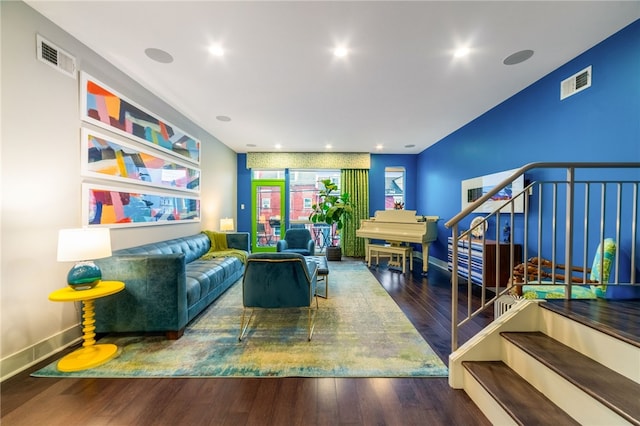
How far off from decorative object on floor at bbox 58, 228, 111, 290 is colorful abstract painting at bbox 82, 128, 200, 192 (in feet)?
2.80

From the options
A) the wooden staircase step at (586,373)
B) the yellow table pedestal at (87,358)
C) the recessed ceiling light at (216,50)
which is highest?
the recessed ceiling light at (216,50)

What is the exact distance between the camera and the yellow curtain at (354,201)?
6602 millimetres

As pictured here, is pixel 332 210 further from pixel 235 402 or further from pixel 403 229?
pixel 235 402

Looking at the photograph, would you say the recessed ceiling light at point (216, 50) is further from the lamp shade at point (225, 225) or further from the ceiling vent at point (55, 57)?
the lamp shade at point (225, 225)

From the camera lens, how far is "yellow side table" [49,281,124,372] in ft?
6.19

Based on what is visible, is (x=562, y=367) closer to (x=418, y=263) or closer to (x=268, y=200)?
(x=418, y=263)

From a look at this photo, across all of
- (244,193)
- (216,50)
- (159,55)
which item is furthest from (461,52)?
(244,193)

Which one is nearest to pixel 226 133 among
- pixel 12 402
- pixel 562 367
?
pixel 12 402

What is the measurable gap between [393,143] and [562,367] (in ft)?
16.6

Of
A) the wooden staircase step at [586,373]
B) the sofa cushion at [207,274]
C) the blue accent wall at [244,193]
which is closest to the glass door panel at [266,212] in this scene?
the blue accent wall at [244,193]

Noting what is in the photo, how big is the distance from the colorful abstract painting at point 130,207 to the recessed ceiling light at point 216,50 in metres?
1.83

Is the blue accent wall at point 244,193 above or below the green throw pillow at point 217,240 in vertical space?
above

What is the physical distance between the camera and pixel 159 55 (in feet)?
8.20

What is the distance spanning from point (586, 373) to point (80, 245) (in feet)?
11.1
